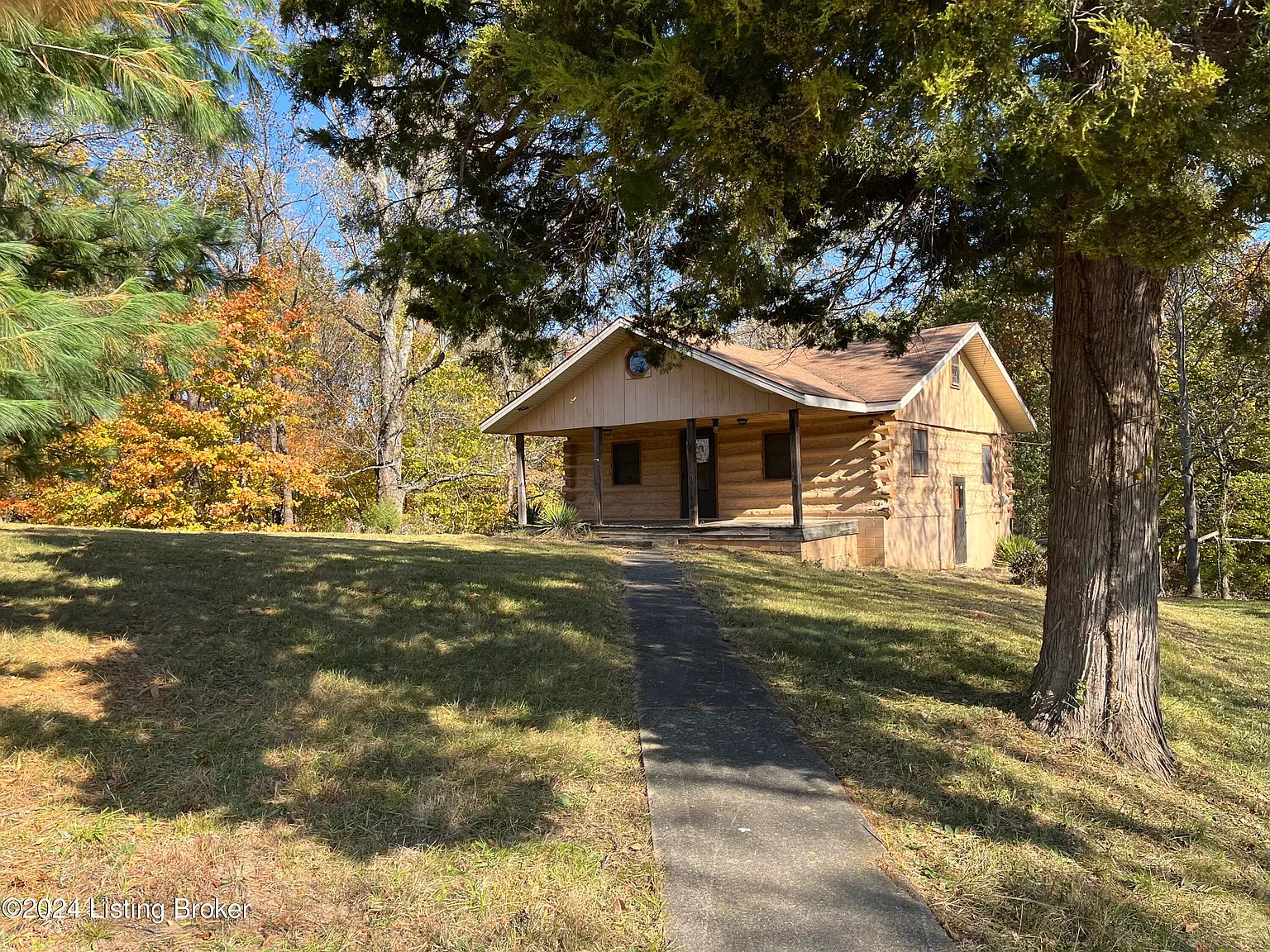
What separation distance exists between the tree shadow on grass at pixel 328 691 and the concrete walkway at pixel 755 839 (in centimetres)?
55

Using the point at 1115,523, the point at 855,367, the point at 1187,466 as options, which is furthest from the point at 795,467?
the point at 1187,466

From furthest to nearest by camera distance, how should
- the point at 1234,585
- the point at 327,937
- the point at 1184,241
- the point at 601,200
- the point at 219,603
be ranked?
the point at 1234,585, the point at 219,603, the point at 601,200, the point at 1184,241, the point at 327,937

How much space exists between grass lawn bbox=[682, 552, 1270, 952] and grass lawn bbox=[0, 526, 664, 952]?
1359mm

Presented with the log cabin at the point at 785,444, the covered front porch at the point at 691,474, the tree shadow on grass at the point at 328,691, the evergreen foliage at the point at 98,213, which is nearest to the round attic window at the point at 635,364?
the log cabin at the point at 785,444

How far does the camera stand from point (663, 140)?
398 centimetres

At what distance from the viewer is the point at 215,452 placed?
20.5 meters

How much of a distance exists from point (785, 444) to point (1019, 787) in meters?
14.2

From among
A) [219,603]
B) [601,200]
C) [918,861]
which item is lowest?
[918,861]

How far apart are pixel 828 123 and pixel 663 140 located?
817 mm

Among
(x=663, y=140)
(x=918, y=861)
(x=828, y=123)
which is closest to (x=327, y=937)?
(x=918, y=861)

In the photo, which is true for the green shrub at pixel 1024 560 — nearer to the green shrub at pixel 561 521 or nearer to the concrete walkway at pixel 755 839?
the green shrub at pixel 561 521

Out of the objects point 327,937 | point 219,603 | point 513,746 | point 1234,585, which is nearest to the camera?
point 327,937

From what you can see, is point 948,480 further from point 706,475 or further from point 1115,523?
point 1115,523

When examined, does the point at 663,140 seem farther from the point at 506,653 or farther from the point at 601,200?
the point at 506,653
